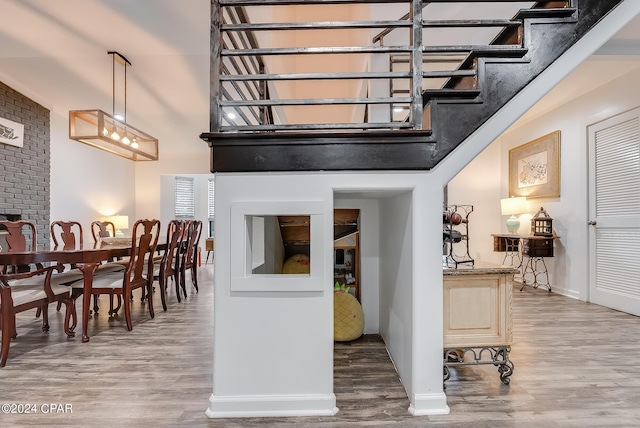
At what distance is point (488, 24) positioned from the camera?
69.3 inches

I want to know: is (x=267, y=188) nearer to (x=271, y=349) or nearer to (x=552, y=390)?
(x=271, y=349)

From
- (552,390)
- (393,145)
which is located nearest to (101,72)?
(393,145)

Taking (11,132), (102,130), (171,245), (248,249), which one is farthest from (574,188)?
(11,132)

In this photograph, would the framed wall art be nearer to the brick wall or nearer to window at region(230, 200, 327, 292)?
the brick wall

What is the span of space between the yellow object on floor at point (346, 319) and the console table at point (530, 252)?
10.3 feet

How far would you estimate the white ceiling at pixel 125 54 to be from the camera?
9.65ft

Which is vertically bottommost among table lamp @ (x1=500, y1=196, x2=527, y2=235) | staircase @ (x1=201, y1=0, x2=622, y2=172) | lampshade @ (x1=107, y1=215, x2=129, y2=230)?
lampshade @ (x1=107, y1=215, x2=129, y2=230)

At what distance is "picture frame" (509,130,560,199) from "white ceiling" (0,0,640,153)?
20.7 inches

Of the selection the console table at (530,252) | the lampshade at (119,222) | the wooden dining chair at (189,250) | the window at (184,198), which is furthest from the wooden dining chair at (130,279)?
the window at (184,198)

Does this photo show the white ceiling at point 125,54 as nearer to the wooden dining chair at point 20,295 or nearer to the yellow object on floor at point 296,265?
the wooden dining chair at point 20,295

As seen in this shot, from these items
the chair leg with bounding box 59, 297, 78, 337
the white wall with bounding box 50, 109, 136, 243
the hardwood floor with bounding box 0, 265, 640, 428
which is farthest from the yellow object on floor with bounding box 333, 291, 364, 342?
the white wall with bounding box 50, 109, 136, 243

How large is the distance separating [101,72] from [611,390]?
19.4 feet

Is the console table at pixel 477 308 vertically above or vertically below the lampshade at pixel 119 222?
below

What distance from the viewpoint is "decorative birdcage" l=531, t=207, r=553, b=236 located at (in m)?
4.53
